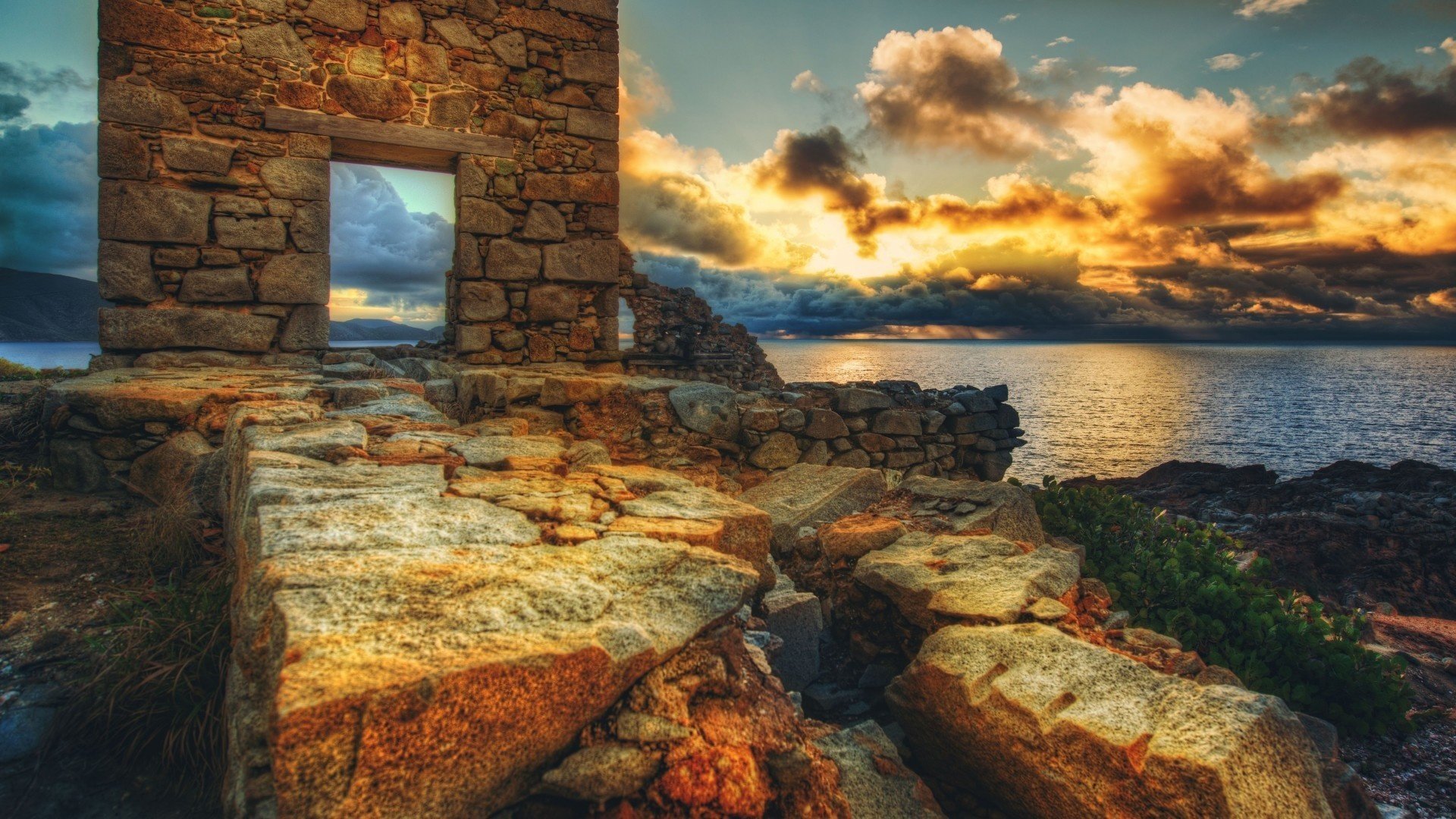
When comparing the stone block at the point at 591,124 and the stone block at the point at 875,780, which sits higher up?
the stone block at the point at 591,124

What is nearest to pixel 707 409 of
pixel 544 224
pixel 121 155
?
pixel 544 224

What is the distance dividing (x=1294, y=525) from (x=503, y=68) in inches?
540

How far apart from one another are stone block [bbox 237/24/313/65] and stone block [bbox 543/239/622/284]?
265 cm

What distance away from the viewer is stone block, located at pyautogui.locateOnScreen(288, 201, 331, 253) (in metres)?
6.16

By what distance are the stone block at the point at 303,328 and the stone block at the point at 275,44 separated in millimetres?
2179

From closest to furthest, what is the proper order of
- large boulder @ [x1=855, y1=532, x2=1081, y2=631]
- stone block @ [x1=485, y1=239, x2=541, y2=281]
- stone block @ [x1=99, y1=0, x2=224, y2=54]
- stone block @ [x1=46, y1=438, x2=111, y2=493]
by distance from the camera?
large boulder @ [x1=855, y1=532, x2=1081, y2=631], stone block @ [x1=46, y1=438, x2=111, y2=493], stone block @ [x1=99, y1=0, x2=224, y2=54], stone block @ [x1=485, y1=239, x2=541, y2=281]

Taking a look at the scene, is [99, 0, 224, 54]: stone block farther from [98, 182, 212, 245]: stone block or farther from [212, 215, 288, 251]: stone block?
[212, 215, 288, 251]: stone block

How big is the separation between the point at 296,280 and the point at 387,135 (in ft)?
5.21

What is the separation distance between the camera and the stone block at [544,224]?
6.93 metres

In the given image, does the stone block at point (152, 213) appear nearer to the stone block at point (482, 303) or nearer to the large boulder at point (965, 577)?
the stone block at point (482, 303)

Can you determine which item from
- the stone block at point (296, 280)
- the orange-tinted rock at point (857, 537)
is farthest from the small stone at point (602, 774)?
the stone block at point (296, 280)

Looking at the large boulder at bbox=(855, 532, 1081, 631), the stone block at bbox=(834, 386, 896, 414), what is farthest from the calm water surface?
the large boulder at bbox=(855, 532, 1081, 631)

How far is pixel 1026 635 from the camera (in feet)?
7.72

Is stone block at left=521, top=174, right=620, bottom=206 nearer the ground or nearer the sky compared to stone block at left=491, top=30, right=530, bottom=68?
nearer the ground
